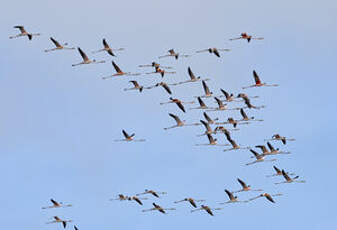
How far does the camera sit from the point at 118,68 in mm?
167125

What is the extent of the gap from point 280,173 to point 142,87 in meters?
17.4

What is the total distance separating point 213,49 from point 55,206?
898 inches

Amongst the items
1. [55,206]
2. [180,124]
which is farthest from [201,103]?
[55,206]

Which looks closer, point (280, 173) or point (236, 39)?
point (236, 39)

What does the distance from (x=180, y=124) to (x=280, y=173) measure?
38.7 feet

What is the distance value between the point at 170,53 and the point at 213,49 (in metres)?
6.01

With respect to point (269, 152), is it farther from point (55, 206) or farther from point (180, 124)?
point (55, 206)

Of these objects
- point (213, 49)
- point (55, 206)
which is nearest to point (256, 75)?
point (213, 49)

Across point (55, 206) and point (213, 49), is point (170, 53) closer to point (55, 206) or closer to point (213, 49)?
point (213, 49)

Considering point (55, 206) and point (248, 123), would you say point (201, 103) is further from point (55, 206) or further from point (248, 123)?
point (55, 206)

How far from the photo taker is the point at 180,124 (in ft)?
558

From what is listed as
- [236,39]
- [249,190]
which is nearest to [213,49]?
[236,39]

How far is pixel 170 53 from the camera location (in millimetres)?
169375

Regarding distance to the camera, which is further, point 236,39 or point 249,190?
point 249,190
